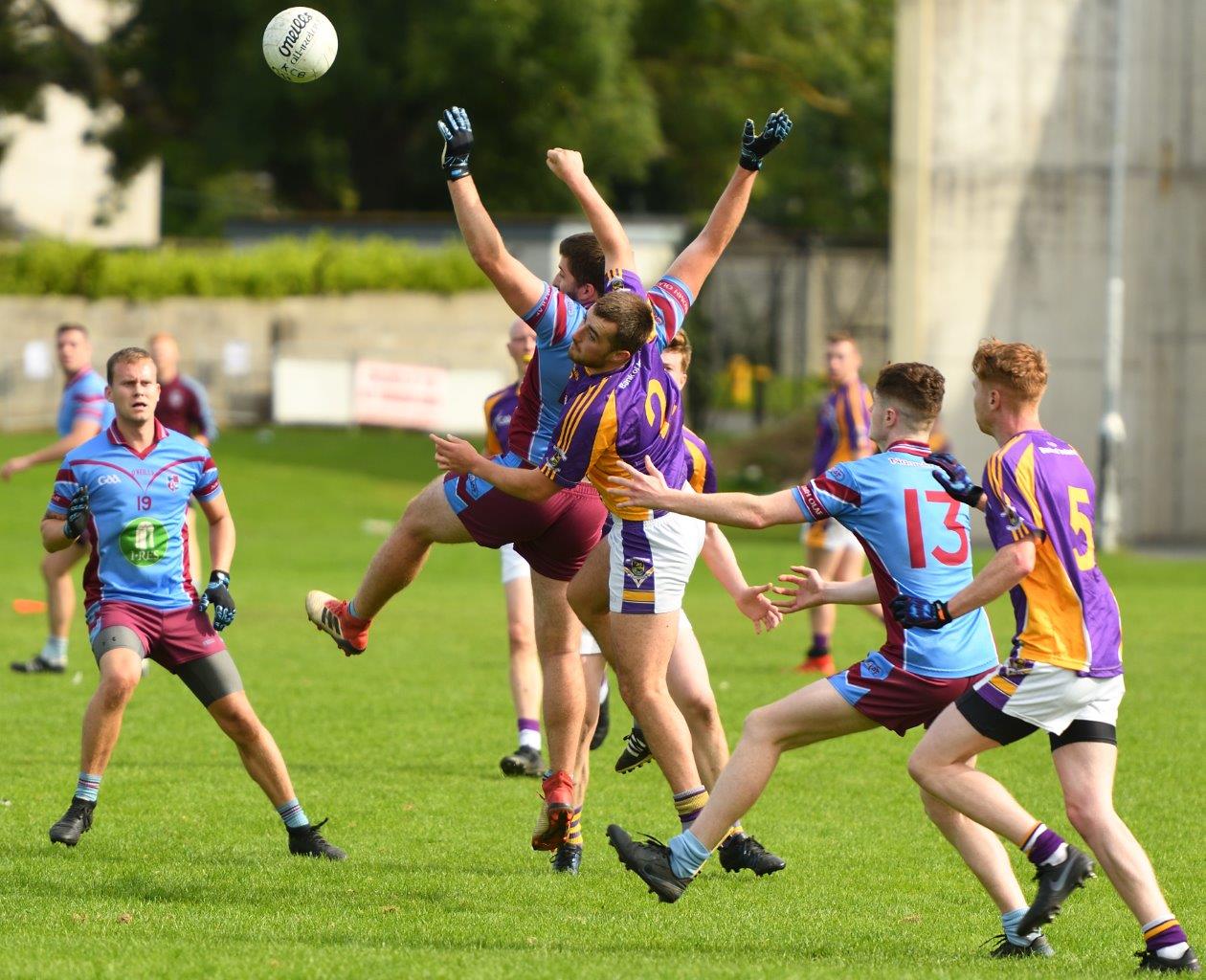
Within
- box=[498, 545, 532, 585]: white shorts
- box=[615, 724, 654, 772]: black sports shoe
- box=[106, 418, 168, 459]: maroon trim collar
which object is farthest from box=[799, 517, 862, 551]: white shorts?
box=[106, 418, 168, 459]: maroon trim collar

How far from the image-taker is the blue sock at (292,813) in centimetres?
794

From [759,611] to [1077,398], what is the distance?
19.7 metres

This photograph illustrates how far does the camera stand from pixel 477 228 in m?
Result: 6.96

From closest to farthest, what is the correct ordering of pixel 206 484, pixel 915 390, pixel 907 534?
pixel 907 534
pixel 915 390
pixel 206 484

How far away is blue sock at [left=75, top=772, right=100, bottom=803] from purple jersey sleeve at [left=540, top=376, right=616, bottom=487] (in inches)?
105

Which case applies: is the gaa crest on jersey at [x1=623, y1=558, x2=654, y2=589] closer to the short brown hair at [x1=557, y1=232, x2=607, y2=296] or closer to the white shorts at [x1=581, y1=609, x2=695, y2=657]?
the white shorts at [x1=581, y1=609, x2=695, y2=657]

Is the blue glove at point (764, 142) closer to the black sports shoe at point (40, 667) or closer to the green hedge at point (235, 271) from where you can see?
the black sports shoe at point (40, 667)

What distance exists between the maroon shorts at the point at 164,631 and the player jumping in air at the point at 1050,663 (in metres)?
3.38

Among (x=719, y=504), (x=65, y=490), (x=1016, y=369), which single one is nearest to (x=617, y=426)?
(x=719, y=504)

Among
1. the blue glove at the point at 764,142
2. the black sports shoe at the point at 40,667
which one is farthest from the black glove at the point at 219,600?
the black sports shoe at the point at 40,667

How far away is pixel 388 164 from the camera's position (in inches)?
1843

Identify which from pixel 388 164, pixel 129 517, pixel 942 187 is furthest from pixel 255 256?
pixel 129 517

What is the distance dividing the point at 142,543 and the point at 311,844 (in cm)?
155

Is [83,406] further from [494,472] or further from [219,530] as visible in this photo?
[494,472]
